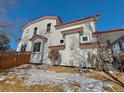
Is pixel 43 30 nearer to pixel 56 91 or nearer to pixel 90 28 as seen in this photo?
pixel 90 28

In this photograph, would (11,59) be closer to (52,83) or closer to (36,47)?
(36,47)

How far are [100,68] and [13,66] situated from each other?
8.60 m

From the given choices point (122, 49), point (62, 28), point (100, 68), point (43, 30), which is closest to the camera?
point (100, 68)

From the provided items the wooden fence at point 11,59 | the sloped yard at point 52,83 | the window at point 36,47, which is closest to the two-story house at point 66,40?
the window at point 36,47

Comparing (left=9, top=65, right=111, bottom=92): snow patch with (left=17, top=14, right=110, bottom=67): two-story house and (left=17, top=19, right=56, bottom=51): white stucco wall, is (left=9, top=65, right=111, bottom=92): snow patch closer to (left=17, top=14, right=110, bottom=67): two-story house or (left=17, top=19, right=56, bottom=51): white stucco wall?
(left=17, top=14, right=110, bottom=67): two-story house

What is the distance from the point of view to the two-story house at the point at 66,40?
10.2 metres

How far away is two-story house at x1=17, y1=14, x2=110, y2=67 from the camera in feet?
33.4

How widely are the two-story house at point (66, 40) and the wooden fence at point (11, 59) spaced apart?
2877mm

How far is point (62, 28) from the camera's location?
13.0 metres

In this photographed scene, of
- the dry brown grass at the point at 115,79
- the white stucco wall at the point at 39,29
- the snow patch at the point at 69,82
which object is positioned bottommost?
the dry brown grass at the point at 115,79

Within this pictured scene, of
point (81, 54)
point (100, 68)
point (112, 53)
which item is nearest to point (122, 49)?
point (112, 53)

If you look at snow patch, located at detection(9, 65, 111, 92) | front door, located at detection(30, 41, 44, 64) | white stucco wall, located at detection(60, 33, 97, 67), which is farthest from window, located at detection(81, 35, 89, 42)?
front door, located at detection(30, 41, 44, 64)

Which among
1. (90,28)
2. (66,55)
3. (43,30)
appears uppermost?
(43,30)

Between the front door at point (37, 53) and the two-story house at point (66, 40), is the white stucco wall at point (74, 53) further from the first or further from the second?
the front door at point (37, 53)
